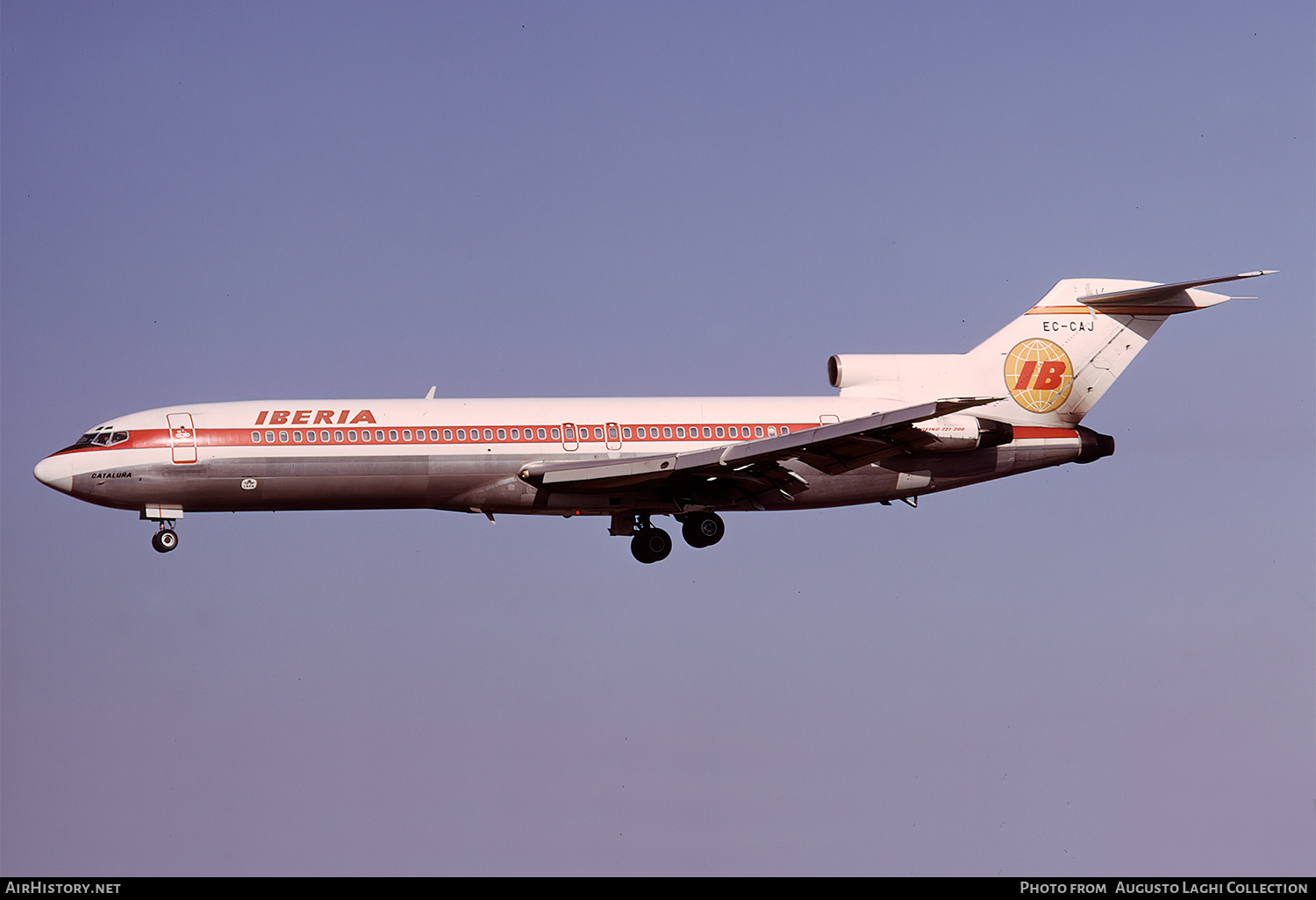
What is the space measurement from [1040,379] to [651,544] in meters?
12.2

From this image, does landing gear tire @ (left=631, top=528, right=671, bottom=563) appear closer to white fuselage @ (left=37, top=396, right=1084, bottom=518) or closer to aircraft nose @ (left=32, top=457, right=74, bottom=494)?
white fuselage @ (left=37, top=396, right=1084, bottom=518)

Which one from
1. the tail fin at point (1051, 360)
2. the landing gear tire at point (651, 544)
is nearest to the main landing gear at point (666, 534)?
the landing gear tire at point (651, 544)

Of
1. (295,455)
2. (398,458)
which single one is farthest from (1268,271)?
(295,455)

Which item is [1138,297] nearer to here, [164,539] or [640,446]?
[640,446]

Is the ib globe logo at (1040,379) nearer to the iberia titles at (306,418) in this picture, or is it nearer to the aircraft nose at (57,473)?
the iberia titles at (306,418)

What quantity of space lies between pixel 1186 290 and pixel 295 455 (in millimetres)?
25380

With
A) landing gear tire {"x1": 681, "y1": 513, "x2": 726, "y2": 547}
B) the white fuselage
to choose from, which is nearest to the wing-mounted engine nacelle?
the white fuselage

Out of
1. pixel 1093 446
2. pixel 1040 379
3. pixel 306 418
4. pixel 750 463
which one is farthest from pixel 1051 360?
pixel 306 418

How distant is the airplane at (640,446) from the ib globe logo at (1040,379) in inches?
2.0

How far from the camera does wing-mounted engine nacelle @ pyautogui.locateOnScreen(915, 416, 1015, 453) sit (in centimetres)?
4138

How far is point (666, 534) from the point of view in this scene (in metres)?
43.5
